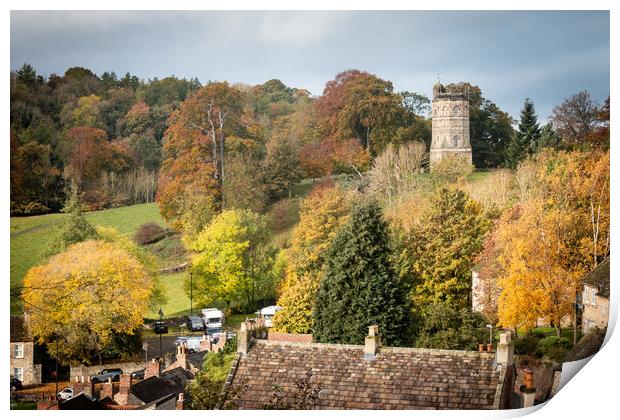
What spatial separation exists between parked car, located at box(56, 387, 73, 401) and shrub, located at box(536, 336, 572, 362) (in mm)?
5562

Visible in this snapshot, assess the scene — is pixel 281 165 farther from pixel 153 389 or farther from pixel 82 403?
pixel 82 403

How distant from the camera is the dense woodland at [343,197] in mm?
13023

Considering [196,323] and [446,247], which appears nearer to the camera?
[196,323]

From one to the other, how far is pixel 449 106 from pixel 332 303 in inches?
113

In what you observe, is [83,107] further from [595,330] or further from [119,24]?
[595,330]

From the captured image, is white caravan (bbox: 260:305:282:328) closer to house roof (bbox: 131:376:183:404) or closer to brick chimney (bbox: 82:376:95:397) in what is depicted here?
house roof (bbox: 131:376:183:404)

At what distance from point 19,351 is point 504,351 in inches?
222

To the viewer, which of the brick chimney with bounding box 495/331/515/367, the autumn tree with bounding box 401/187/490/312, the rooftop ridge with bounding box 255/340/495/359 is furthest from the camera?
the autumn tree with bounding box 401/187/490/312

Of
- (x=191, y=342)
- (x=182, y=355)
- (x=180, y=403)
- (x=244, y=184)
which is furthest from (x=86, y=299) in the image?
(x=244, y=184)

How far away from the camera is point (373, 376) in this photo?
1143cm

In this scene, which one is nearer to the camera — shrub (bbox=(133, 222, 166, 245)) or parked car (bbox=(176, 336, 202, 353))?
shrub (bbox=(133, 222, 166, 245))

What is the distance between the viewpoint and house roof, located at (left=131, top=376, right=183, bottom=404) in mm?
12320

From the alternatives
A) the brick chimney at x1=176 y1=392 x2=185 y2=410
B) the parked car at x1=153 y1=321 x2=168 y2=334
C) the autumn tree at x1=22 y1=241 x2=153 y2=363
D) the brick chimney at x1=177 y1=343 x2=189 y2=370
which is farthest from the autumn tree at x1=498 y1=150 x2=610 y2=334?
the autumn tree at x1=22 y1=241 x2=153 y2=363
